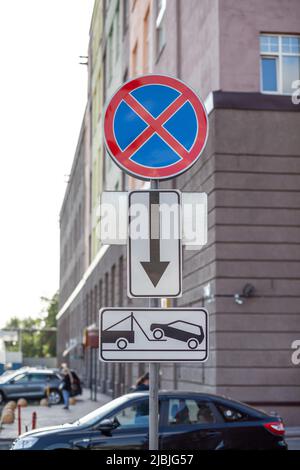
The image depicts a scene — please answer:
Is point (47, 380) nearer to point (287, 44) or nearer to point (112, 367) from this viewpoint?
point (112, 367)

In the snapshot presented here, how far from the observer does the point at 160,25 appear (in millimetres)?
31391

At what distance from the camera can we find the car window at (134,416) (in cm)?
1143

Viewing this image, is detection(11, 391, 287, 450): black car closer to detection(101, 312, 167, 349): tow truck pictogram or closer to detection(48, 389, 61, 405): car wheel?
detection(101, 312, 167, 349): tow truck pictogram

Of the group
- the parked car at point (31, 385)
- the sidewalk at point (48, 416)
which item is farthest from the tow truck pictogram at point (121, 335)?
the parked car at point (31, 385)

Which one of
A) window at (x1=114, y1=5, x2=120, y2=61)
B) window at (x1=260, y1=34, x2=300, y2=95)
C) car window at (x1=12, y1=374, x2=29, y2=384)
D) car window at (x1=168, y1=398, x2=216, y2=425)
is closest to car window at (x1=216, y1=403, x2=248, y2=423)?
car window at (x1=168, y1=398, x2=216, y2=425)

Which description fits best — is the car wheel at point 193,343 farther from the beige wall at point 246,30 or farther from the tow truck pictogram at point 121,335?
the beige wall at point 246,30

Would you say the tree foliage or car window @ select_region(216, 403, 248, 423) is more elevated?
the tree foliage

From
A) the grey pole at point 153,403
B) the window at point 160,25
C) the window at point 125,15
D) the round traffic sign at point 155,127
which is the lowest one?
the grey pole at point 153,403

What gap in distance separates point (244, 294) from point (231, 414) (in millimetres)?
10346

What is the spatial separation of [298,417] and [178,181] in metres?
9.14

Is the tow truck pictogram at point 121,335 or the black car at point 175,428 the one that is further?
the black car at point 175,428

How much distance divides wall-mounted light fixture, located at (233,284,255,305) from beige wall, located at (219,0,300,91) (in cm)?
537

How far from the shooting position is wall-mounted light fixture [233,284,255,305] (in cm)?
2183
